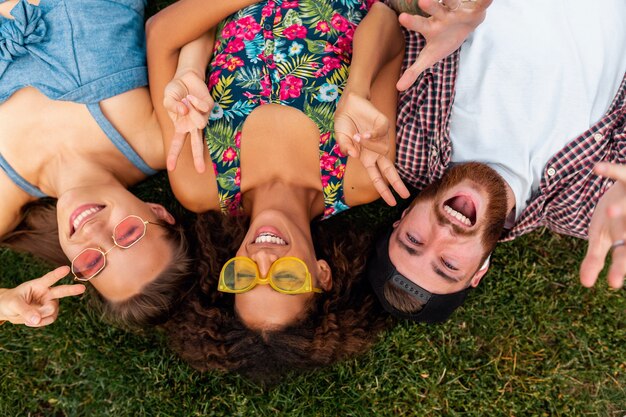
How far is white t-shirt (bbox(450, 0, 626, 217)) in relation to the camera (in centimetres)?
329

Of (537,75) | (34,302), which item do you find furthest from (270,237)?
(537,75)

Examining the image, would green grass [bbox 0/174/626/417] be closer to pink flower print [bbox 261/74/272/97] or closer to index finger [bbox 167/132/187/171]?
pink flower print [bbox 261/74/272/97]

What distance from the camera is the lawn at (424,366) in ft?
12.8

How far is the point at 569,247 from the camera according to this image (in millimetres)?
4109

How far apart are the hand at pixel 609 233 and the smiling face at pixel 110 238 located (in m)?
2.42

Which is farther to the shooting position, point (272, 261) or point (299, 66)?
point (299, 66)

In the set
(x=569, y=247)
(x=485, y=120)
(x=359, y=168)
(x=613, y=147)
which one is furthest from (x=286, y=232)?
(x=569, y=247)

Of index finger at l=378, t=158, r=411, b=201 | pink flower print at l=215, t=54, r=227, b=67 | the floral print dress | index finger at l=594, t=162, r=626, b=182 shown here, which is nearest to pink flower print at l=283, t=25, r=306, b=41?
the floral print dress

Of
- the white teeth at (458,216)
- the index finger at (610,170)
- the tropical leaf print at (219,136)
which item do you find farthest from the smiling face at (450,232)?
the tropical leaf print at (219,136)

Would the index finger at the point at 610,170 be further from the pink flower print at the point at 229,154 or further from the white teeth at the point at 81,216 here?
the white teeth at the point at 81,216

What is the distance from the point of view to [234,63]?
339 centimetres

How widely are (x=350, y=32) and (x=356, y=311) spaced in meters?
1.93

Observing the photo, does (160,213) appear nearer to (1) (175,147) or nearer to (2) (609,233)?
(1) (175,147)

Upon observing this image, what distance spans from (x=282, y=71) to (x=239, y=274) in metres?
1.38
